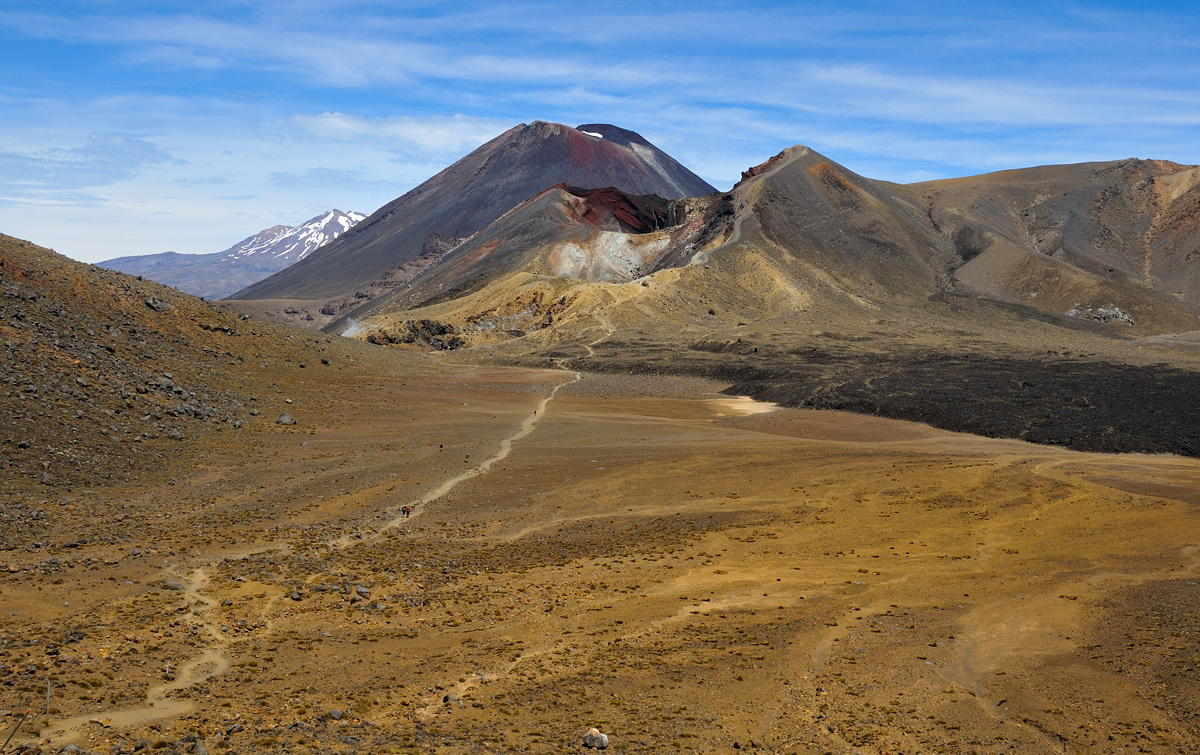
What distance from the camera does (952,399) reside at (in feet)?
144

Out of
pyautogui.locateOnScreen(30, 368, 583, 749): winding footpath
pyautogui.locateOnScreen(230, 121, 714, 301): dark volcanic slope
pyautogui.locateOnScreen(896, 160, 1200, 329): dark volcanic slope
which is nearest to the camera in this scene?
pyautogui.locateOnScreen(30, 368, 583, 749): winding footpath

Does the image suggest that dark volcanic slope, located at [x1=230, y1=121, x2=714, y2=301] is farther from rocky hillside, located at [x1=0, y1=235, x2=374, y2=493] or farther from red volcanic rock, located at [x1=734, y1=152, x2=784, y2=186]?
Answer: rocky hillside, located at [x1=0, y1=235, x2=374, y2=493]

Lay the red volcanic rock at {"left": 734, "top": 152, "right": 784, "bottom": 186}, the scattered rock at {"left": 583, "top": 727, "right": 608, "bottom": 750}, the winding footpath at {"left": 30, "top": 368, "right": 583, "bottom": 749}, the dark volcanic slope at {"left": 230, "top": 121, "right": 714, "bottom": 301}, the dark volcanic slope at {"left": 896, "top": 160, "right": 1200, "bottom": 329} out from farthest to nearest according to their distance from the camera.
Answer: the dark volcanic slope at {"left": 230, "top": 121, "right": 714, "bottom": 301} < the red volcanic rock at {"left": 734, "top": 152, "right": 784, "bottom": 186} < the dark volcanic slope at {"left": 896, "top": 160, "right": 1200, "bottom": 329} < the scattered rock at {"left": 583, "top": 727, "right": 608, "bottom": 750} < the winding footpath at {"left": 30, "top": 368, "right": 583, "bottom": 749}

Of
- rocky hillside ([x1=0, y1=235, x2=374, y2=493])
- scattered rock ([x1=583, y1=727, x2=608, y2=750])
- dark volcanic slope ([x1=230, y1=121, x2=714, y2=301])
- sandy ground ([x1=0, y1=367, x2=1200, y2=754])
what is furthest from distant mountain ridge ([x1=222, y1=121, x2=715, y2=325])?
scattered rock ([x1=583, y1=727, x2=608, y2=750])

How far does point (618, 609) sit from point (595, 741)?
18.3 ft

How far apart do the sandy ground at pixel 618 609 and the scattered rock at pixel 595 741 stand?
0.76 feet

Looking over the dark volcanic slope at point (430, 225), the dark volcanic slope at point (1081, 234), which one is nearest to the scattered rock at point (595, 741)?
the dark volcanic slope at point (1081, 234)

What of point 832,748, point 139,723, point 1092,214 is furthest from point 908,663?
point 1092,214

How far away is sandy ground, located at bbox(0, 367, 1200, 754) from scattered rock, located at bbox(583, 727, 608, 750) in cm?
23

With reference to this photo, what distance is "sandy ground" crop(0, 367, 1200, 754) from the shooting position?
38.4 feet

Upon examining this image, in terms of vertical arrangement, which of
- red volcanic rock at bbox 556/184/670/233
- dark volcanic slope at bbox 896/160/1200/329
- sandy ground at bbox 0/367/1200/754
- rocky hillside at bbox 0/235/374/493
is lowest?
sandy ground at bbox 0/367/1200/754

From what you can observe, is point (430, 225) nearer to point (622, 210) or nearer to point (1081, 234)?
point (622, 210)

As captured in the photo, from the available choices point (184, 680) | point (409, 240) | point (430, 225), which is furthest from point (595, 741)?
point (430, 225)

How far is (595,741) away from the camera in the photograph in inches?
436
